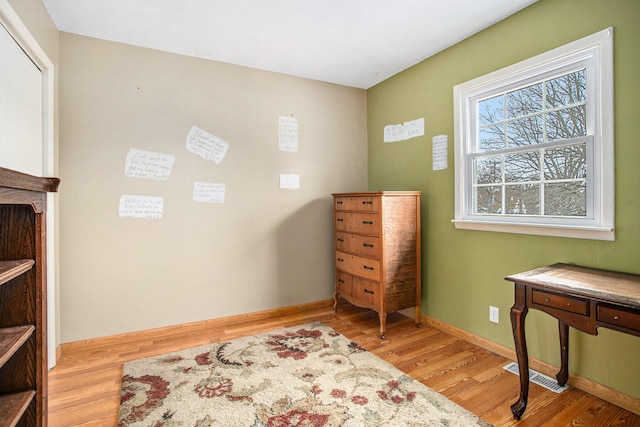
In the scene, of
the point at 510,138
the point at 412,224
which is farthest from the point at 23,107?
the point at 510,138

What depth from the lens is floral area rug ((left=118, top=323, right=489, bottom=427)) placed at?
1714 mm

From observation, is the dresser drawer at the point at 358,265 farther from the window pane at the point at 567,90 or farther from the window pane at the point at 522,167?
the window pane at the point at 567,90

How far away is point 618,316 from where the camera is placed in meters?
1.37

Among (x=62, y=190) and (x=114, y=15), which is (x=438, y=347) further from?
(x=114, y=15)

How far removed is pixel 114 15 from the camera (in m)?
2.25

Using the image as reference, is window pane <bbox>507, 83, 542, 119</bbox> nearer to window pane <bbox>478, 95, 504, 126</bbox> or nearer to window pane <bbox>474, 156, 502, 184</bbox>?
window pane <bbox>478, 95, 504, 126</bbox>

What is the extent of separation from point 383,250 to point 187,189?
1743mm

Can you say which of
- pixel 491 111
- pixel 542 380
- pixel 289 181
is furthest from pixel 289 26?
pixel 542 380

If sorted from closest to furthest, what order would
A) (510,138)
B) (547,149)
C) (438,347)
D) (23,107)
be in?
(23,107) < (547,149) < (510,138) < (438,347)

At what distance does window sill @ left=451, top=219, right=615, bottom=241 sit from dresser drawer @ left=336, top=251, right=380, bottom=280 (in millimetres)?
752

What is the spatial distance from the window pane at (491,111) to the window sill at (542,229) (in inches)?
30.4

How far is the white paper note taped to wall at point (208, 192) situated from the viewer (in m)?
2.90

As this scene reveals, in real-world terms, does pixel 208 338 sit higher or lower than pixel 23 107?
lower

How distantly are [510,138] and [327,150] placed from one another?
1.72 metres
